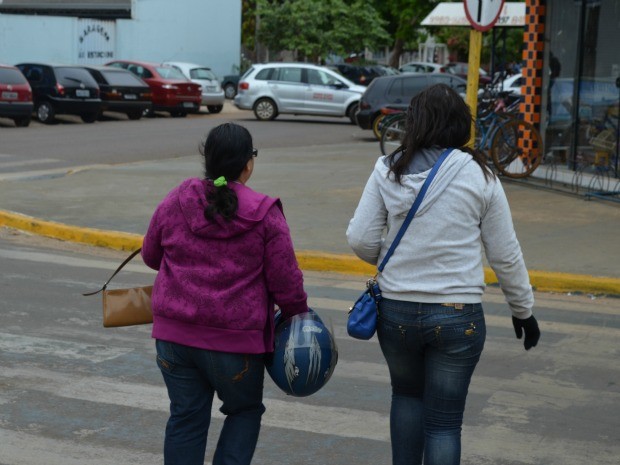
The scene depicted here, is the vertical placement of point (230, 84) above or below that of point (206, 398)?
below

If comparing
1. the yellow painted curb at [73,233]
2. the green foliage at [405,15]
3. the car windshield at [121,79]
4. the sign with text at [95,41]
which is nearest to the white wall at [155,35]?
the sign with text at [95,41]

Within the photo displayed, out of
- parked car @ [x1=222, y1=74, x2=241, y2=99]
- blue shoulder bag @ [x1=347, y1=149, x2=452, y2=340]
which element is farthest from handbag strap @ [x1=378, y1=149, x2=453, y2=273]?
parked car @ [x1=222, y1=74, x2=241, y2=99]

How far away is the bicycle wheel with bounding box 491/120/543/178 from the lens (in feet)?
50.3

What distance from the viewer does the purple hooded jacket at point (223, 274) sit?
3686mm

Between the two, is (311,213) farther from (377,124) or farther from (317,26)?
(317,26)

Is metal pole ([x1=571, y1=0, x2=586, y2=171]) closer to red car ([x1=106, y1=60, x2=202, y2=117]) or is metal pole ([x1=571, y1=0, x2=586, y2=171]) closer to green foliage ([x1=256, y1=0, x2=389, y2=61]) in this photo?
red car ([x1=106, y1=60, x2=202, y2=117])

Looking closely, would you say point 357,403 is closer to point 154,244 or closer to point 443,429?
point 443,429

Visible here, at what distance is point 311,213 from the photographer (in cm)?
1249

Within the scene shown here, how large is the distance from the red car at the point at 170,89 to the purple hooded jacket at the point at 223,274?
96.3 ft

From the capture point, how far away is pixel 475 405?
19.1 feet

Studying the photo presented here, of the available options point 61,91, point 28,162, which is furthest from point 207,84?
point 28,162

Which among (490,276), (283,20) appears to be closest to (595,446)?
(490,276)

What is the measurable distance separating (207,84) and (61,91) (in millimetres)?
7363

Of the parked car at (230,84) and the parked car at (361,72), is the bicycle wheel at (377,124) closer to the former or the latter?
the parked car at (361,72)
